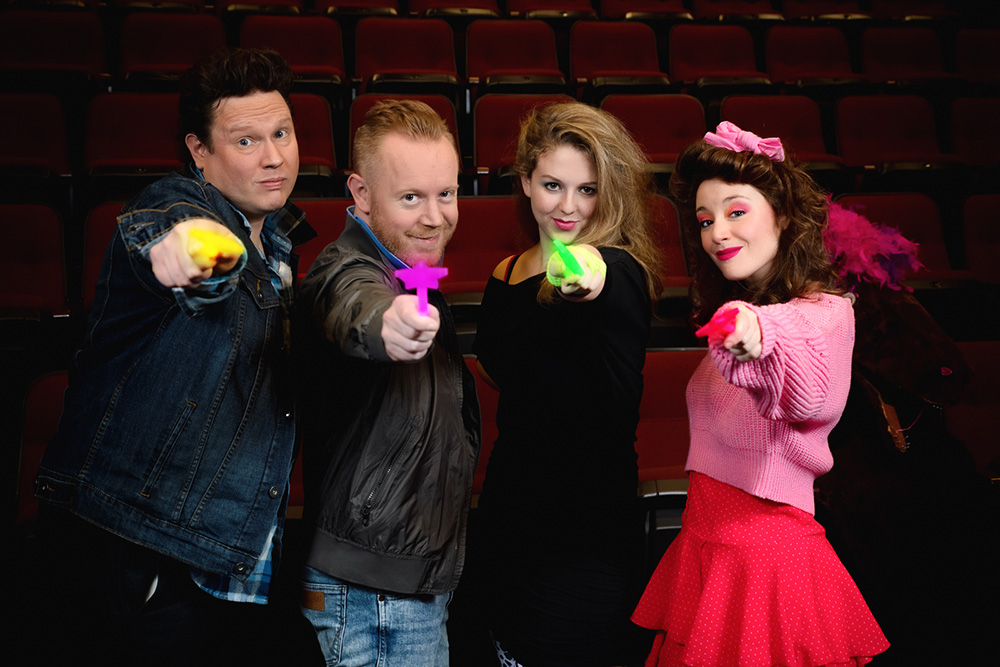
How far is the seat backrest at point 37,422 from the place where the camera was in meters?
1.30

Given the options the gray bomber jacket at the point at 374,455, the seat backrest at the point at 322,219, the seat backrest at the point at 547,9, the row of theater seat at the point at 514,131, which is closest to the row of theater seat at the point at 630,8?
the seat backrest at the point at 547,9

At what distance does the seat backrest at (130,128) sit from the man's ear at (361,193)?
5.42 feet

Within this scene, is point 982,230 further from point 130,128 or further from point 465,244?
point 130,128

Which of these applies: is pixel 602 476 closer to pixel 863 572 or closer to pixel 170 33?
pixel 863 572

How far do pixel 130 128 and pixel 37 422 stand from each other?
1225 mm

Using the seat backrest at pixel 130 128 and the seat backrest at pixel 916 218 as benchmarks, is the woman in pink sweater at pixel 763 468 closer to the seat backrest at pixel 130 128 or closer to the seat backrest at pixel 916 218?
the seat backrest at pixel 916 218

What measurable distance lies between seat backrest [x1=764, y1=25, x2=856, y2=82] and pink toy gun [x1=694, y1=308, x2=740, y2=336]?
274cm

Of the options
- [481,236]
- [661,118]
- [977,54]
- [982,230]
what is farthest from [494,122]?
[977,54]

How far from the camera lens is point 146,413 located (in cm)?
74

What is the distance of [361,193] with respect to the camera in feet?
2.58

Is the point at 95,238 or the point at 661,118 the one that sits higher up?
the point at 661,118

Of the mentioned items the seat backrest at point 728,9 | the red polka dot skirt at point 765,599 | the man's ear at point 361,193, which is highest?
the seat backrest at point 728,9

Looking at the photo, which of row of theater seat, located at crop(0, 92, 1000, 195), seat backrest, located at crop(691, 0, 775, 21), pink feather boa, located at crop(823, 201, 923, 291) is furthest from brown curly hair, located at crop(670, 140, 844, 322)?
seat backrest, located at crop(691, 0, 775, 21)

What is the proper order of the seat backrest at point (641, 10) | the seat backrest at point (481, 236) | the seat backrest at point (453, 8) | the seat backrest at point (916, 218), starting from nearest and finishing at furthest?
the seat backrest at point (481, 236) < the seat backrest at point (916, 218) < the seat backrest at point (453, 8) < the seat backrest at point (641, 10)
